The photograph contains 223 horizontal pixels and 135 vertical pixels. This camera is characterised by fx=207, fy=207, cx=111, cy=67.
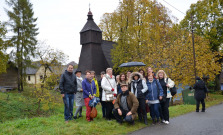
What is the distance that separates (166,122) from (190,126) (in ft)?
2.90

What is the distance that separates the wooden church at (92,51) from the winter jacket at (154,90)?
23877 millimetres

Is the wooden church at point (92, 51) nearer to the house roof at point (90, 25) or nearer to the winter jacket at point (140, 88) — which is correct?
the house roof at point (90, 25)

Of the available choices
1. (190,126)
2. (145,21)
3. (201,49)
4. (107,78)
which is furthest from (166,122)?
(145,21)

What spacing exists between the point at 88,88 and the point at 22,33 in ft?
83.5

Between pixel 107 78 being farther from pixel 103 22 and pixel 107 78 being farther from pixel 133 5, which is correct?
pixel 103 22

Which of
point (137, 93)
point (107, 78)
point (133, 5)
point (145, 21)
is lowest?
point (137, 93)

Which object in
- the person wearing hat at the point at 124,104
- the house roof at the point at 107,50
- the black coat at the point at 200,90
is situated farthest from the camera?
the house roof at the point at 107,50

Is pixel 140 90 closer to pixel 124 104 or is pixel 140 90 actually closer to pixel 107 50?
pixel 124 104

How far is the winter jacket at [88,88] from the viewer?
797cm

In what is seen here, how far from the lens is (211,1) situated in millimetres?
30219

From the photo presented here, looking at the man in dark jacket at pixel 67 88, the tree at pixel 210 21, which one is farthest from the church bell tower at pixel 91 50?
the man in dark jacket at pixel 67 88

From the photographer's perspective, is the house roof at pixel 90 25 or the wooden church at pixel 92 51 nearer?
the wooden church at pixel 92 51

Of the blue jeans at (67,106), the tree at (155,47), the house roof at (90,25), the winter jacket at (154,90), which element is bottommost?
the blue jeans at (67,106)

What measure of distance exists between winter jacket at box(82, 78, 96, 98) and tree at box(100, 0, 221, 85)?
10700 mm
